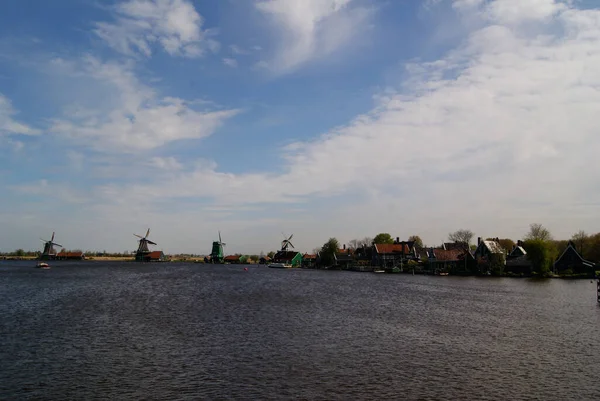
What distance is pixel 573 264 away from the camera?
112m

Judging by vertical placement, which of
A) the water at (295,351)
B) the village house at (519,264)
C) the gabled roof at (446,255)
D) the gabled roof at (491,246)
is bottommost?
the water at (295,351)

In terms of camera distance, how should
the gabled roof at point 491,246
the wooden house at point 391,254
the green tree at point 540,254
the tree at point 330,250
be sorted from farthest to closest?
the tree at point 330,250
the wooden house at point 391,254
the gabled roof at point 491,246
the green tree at point 540,254

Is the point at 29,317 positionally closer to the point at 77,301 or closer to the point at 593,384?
the point at 77,301

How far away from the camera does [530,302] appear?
58.2 m

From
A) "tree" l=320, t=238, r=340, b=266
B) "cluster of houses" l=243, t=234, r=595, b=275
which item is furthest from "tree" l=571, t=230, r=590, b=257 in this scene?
"tree" l=320, t=238, r=340, b=266

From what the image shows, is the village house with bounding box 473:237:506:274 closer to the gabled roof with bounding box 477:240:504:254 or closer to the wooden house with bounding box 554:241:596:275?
the gabled roof with bounding box 477:240:504:254

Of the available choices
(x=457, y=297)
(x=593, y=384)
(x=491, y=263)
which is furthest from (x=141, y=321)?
(x=491, y=263)

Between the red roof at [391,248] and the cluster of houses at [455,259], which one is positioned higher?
the red roof at [391,248]

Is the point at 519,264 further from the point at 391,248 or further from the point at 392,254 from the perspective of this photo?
the point at 391,248

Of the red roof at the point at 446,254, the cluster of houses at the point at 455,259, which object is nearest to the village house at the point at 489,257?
the cluster of houses at the point at 455,259

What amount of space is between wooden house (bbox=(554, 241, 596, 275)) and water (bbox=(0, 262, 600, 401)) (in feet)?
222

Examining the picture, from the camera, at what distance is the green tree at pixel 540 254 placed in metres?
112

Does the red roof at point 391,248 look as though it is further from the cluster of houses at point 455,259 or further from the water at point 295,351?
the water at point 295,351

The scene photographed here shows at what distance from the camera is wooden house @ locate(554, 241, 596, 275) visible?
4331 inches
